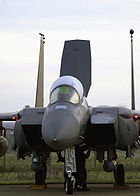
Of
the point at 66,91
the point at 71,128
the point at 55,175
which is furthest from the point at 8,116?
the point at 55,175

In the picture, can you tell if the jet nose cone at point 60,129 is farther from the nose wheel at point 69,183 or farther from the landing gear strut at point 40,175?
the landing gear strut at point 40,175

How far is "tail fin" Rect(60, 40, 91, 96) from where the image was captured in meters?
14.6

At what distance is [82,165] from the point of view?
11883 millimetres

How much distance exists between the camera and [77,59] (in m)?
14.7

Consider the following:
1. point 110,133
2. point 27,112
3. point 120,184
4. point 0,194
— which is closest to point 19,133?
point 27,112

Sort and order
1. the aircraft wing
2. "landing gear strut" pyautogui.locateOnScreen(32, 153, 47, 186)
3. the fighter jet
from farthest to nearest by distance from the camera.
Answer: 1. the aircraft wing
2. "landing gear strut" pyautogui.locateOnScreen(32, 153, 47, 186)
3. the fighter jet

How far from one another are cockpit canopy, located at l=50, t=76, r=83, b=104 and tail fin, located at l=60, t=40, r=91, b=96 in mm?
3933

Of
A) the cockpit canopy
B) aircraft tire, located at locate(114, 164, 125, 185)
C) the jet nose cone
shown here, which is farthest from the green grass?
the jet nose cone

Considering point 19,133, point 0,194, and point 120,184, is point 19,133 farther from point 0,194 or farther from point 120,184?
point 120,184

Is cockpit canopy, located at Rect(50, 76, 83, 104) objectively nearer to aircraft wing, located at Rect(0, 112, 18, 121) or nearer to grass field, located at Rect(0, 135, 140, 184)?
aircraft wing, located at Rect(0, 112, 18, 121)

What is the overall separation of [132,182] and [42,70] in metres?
4.92

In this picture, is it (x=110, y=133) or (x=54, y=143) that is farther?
Answer: (x=110, y=133)

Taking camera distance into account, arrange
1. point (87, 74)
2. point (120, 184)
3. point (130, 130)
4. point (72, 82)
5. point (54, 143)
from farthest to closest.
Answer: point (87, 74)
point (120, 184)
point (130, 130)
point (72, 82)
point (54, 143)

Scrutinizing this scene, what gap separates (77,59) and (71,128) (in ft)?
18.7
